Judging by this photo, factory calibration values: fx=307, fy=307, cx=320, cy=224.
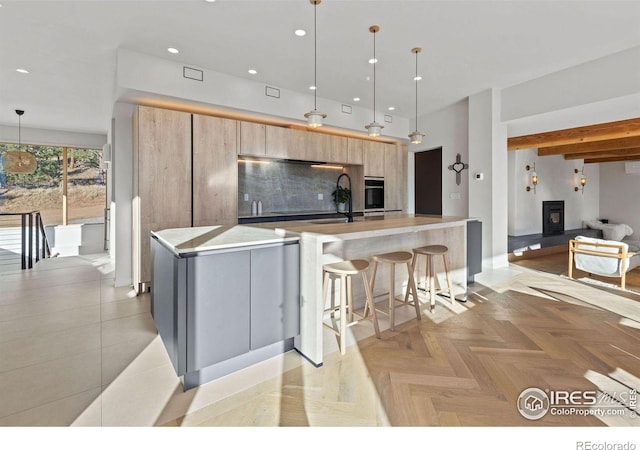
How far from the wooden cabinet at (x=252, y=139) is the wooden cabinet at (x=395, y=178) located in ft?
8.85

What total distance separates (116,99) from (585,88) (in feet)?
19.7

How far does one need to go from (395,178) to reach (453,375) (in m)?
4.83

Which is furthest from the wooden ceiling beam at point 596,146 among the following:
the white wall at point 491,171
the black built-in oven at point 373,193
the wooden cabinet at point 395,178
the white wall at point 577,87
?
the black built-in oven at point 373,193

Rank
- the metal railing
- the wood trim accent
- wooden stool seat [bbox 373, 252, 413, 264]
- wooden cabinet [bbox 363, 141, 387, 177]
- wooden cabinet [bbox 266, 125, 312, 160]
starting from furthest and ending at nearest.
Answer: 1. the wood trim accent
2. wooden cabinet [bbox 363, 141, 387, 177]
3. the metal railing
4. wooden cabinet [bbox 266, 125, 312, 160]
5. wooden stool seat [bbox 373, 252, 413, 264]

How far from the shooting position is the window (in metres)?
6.84

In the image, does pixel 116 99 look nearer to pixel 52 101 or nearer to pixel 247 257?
pixel 52 101

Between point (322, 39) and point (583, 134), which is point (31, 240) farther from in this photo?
point (583, 134)

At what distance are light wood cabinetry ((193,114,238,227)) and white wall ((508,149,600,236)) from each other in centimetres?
602

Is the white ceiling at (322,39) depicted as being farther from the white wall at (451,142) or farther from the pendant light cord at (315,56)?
the white wall at (451,142)

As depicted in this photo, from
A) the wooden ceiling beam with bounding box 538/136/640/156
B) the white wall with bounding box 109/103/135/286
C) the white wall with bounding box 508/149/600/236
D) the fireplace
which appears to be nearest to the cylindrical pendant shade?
the white wall with bounding box 109/103/135/286

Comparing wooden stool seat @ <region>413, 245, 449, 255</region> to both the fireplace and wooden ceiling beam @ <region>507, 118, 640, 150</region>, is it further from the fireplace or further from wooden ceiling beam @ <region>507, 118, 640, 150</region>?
the fireplace

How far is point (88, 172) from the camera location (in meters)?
7.54

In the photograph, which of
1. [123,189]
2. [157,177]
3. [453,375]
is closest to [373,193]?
[157,177]
